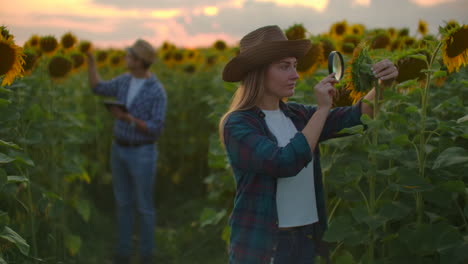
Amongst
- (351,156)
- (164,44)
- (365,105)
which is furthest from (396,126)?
(164,44)

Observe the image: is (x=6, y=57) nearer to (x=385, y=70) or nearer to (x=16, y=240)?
(x=16, y=240)

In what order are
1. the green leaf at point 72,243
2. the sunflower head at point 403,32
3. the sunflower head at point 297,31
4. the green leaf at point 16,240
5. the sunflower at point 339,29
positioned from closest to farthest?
the green leaf at point 16,240 → the sunflower head at point 297,31 → the green leaf at point 72,243 → the sunflower head at point 403,32 → the sunflower at point 339,29

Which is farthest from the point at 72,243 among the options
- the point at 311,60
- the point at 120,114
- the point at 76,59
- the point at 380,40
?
the point at 380,40

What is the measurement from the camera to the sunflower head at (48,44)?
5.00 meters

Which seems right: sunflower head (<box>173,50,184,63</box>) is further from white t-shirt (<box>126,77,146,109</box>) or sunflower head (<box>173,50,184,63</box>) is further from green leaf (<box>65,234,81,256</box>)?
green leaf (<box>65,234,81,256</box>)

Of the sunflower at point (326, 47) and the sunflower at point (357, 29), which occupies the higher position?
the sunflower at point (357, 29)

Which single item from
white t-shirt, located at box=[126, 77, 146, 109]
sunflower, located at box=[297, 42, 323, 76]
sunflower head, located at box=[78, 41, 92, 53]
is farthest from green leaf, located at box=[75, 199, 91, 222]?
sunflower, located at box=[297, 42, 323, 76]

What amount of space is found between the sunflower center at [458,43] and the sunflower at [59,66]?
3.18m

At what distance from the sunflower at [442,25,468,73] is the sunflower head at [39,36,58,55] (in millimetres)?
3512

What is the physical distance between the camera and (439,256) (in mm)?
2857

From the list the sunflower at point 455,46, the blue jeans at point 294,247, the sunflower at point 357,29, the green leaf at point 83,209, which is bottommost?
the green leaf at point 83,209

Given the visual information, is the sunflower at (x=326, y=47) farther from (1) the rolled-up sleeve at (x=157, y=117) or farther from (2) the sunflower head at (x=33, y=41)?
(2) the sunflower head at (x=33, y=41)

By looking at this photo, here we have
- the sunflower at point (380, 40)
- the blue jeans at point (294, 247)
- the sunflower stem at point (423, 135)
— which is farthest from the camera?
the sunflower at point (380, 40)

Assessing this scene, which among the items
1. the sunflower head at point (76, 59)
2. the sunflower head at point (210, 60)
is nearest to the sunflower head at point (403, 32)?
the sunflower head at point (76, 59)
